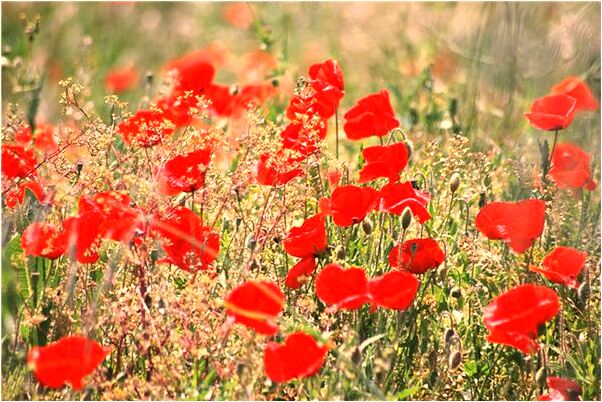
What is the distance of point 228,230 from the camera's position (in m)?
2.88

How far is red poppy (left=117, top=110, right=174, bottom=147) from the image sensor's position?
8.35 ft

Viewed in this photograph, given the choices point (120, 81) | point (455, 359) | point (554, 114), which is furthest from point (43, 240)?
point (120, 81)

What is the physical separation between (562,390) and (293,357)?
569 mm

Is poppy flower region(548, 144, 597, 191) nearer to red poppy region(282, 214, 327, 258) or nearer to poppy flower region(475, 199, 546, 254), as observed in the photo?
poppy flower region(475, 199, 546, 254)

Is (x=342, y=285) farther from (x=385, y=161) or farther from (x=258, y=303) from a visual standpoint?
(x=385, y=161)

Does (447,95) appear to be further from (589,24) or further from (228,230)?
(228,230)

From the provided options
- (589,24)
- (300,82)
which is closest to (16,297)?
(300,82)

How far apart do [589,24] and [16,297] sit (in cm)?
265

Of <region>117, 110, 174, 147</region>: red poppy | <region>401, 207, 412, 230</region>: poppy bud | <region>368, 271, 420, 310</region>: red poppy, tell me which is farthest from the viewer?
<region>117, 110, 174, 147</region>: red poppy

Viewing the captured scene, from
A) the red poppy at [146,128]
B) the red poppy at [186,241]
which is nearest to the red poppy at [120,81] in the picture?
the red poppy at [146,128]

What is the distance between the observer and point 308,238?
93.1 inches

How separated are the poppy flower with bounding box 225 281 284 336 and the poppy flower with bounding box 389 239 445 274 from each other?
1.46 ft

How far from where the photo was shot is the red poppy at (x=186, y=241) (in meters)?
→ 2.31

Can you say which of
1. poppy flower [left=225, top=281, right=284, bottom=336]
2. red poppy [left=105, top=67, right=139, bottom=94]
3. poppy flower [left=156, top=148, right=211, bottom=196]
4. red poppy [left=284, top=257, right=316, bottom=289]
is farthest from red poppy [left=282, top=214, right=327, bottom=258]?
red poppy [left=105, top=67, right=139, bottom=94]
